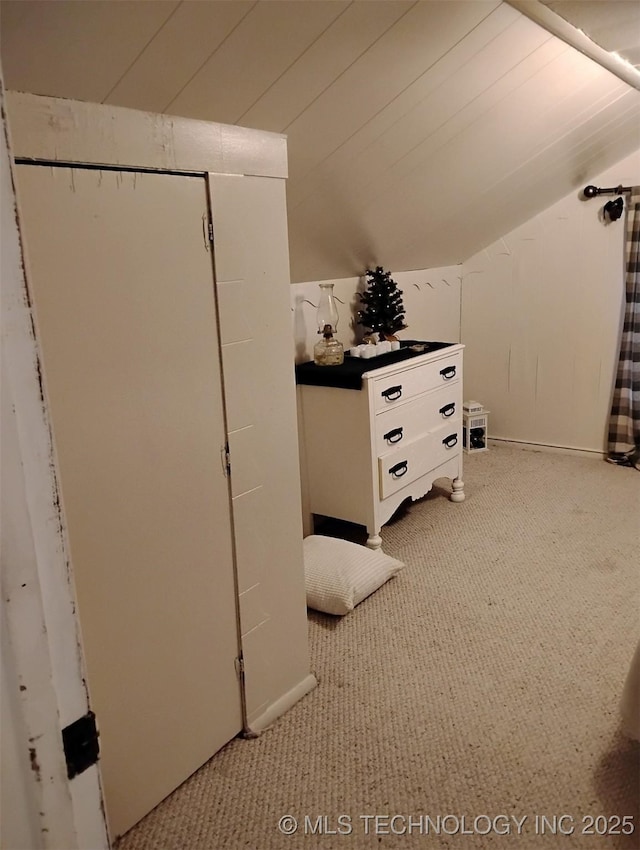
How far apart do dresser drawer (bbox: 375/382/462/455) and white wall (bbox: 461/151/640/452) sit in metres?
1.08

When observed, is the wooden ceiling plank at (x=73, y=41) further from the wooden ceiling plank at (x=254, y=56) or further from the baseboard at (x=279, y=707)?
the baseboard at (x=279, y=707)

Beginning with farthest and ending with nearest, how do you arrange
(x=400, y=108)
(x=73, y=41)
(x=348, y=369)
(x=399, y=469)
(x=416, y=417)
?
(x=416, y=417) → (x=399, y=469) → (x=348, y=369) → (x=400, y=108) → (x=73, y=41)

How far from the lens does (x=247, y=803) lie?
1.61m

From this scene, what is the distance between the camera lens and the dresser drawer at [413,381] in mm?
2789

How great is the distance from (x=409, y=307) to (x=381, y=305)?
26.9 inches

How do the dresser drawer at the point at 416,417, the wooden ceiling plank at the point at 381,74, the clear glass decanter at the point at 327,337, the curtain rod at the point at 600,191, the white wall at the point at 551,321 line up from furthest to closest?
the white wall at the point at 551,321, the curtain rod at the point at 600,191, the clear glass decanter at the point at 327,337, the dresser drawer at the point at 416,417, the wooden ceiling plank at the point at 381,74

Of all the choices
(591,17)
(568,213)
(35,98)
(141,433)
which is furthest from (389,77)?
(568,213)

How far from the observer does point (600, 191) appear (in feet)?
12.2

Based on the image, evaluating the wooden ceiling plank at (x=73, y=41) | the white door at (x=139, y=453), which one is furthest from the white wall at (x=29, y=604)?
the wooden ceiling plank at (x=73, y=41)

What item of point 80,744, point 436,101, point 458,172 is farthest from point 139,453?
point 458,172

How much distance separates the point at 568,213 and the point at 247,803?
11.8 ft

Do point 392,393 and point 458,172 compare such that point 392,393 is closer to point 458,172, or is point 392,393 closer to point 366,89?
point 458,172

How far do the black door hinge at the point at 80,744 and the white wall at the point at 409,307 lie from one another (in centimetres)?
237

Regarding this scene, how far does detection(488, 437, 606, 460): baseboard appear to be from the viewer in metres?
4.09
